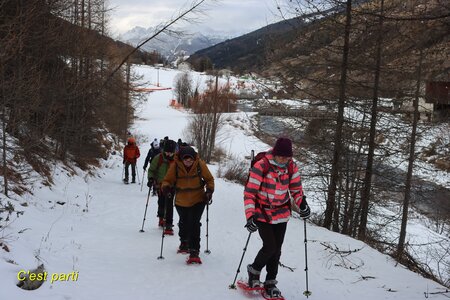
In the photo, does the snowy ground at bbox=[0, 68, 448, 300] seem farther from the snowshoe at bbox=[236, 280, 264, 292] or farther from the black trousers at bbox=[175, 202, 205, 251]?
the black trousers at bbox=[175, 202, 205, 251]

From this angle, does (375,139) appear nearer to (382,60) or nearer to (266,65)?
(382,60)

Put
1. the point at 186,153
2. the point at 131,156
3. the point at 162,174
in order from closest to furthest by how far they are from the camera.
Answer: the point at 186,153 < the point at 162,174 < the point at 131,156

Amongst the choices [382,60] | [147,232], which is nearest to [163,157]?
[147,232]

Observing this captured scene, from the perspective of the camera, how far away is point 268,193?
5.19m

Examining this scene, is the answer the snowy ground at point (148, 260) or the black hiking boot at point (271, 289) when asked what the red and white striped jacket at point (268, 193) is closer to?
the black hiking boot at point (271, 289)

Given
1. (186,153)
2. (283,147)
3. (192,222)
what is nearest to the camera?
(283,147)

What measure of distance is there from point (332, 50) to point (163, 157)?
5.76 meters

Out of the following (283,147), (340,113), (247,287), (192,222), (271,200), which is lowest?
(247,287)

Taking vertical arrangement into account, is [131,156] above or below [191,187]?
below

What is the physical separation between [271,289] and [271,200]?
1266 millimetres

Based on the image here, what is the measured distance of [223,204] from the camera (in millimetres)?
13578

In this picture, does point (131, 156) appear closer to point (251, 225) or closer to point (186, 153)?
point (186, 153)

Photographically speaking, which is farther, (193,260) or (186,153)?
(193,260)

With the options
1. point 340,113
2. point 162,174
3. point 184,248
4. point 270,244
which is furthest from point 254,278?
point 340,113
